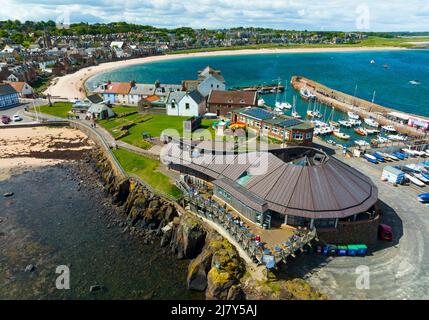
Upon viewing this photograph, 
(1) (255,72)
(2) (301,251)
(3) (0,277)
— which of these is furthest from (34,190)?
(1) (255,72)

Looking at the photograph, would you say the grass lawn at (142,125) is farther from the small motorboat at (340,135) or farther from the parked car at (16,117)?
the small motorboat at (340,135)

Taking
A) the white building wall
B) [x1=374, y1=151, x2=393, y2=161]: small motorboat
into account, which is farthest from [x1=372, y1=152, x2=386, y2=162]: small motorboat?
the white building wall

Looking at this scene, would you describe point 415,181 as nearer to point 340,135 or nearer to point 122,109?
point 340,135

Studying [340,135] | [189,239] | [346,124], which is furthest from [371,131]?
[189,239]

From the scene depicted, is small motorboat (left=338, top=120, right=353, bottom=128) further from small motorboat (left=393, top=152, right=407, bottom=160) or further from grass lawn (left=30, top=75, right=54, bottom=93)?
grass lawn (left=30, top=75, right=54, bottom=93)

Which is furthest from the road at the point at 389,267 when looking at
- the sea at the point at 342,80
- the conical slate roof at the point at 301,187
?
the sea at the point at 342,80

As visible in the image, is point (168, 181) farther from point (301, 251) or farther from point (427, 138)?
point (427, 138)
